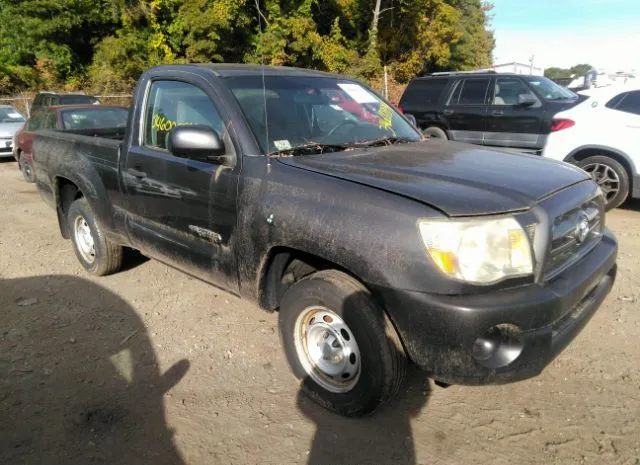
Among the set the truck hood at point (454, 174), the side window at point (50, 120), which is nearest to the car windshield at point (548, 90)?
the truck hood at point (454, 174)

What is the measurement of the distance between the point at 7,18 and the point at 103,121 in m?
23.3

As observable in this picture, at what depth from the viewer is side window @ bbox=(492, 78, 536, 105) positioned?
8586mm

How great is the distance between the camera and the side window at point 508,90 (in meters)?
8.59

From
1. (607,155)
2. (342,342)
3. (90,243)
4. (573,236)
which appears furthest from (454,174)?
(607,155)

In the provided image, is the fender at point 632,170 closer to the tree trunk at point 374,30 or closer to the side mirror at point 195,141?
the side mirror at point 195,141

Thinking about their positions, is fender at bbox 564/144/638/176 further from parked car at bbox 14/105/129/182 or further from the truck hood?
parked car at bbox 14/105/129/182

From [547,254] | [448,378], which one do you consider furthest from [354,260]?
[547,254]

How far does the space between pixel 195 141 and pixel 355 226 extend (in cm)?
109

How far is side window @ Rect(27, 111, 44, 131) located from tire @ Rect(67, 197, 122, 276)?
18.7 feet

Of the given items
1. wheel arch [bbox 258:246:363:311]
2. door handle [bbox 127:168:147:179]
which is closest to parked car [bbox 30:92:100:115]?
door handle [bbox 127:168:147:179]

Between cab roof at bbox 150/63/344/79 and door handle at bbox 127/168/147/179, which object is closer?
cab roof at bbox 150/63/344/79

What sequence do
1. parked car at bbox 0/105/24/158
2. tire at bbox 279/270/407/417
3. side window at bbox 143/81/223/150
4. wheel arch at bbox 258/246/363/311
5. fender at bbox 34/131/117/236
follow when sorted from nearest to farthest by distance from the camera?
tire at bbox 279/270/407/417, wheel arch at bbox 258/246/363/311, side window at bbox 143/81/223/150, fender at bbox 34/131/117/236, parked car at bbox 0/105/24/158

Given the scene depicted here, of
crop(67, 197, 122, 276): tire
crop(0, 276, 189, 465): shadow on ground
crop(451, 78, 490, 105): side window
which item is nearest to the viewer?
crop(0, 276, 189, 465): shadow on ground

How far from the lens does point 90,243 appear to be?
4.84 metres
